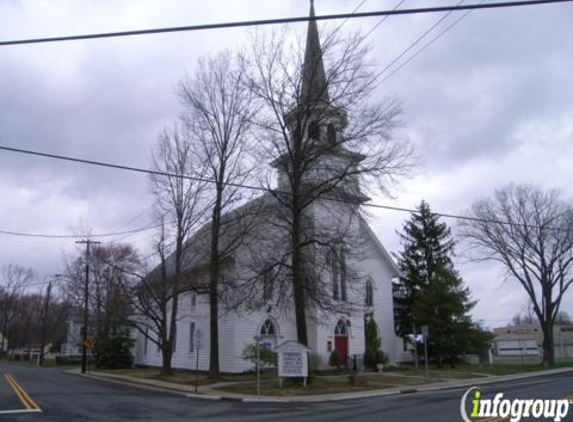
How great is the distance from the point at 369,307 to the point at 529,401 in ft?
74.3

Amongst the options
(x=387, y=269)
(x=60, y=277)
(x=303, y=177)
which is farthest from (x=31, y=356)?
(x=303, y=177)

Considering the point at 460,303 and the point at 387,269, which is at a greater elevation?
the point at 387,269

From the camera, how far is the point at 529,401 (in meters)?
15.5

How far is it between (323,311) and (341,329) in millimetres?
10072

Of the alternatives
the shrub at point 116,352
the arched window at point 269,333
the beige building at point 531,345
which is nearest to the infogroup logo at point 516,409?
the arched window at point 269,333

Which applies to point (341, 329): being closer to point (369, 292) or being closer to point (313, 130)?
point (369, 292)

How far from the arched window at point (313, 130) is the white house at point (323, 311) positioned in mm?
489

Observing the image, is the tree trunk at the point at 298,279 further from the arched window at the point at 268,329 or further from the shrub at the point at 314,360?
the arched window at the point at 268,329

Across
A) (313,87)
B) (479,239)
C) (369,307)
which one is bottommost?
(369,307)

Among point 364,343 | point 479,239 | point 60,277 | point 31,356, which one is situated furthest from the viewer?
point 31,356

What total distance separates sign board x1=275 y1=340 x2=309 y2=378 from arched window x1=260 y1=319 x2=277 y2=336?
970 centimetres

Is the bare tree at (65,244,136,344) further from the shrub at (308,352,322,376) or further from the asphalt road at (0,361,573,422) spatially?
the asphalt road at (0,361,573,422)

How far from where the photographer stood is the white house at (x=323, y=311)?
25.4 m

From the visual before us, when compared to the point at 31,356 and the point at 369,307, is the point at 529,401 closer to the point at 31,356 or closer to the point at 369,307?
the point at 369,307
